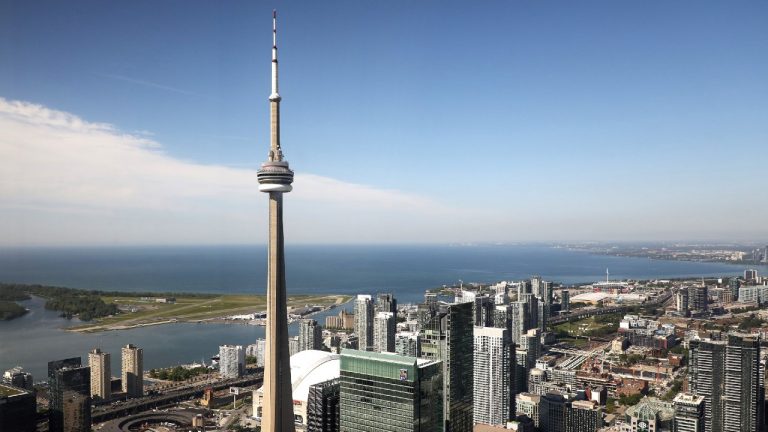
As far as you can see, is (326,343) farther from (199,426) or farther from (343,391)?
(343,391)

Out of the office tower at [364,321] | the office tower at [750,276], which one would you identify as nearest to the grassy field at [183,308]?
the office tower at [364,321]

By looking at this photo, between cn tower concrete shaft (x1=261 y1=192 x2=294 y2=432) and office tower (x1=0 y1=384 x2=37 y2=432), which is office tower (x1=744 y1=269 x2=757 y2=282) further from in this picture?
office tower (x1=0 y1=384 x2=37 y2=432)

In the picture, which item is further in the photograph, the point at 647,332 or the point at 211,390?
the point at 647,332

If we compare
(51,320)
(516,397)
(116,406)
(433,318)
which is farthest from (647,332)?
(51,320)

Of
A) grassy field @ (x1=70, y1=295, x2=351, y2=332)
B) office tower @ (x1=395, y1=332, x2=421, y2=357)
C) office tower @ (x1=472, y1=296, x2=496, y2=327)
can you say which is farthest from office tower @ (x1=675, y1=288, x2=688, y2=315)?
office tower @ (x1=395, y1=332, x2=421, y2=357)

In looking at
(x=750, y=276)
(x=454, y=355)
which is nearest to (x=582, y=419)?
(x=454, y=355)

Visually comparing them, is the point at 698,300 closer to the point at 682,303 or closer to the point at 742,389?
the point at 682,303
